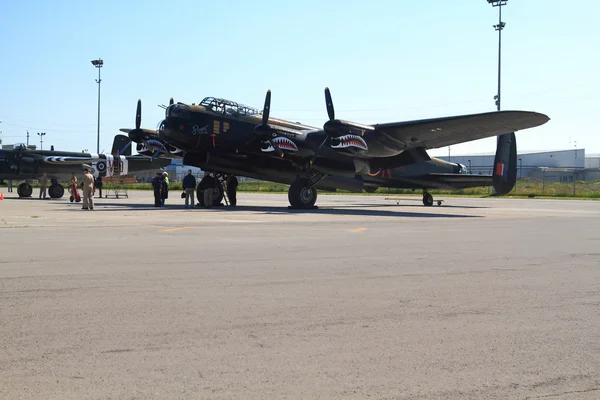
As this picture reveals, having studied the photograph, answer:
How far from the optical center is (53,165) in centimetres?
4044

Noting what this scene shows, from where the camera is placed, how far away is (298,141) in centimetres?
2817

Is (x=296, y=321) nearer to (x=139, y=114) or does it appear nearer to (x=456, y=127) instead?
(x=456, y=127)

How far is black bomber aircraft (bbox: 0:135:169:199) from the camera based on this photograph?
39.8 meters

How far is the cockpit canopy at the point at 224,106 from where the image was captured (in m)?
27.5

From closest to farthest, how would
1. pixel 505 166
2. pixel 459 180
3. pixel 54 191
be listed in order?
pixel 505 166
pixel 459 180
pixel 54 191

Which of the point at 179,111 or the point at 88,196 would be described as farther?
the point at 179,111

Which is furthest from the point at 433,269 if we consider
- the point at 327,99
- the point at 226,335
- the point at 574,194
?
the point at 574,194

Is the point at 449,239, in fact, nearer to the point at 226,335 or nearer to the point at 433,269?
the point at 433,269

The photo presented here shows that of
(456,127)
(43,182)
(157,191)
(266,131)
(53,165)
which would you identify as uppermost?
(456,127)

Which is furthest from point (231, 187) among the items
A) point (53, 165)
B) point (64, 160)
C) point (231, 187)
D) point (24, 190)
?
point (24, 190)

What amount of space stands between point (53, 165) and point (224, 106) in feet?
57.3

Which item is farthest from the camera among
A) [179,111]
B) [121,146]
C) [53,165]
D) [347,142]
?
[121,146]

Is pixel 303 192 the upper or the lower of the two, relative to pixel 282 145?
lower

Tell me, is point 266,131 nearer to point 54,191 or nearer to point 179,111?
point 179,111
